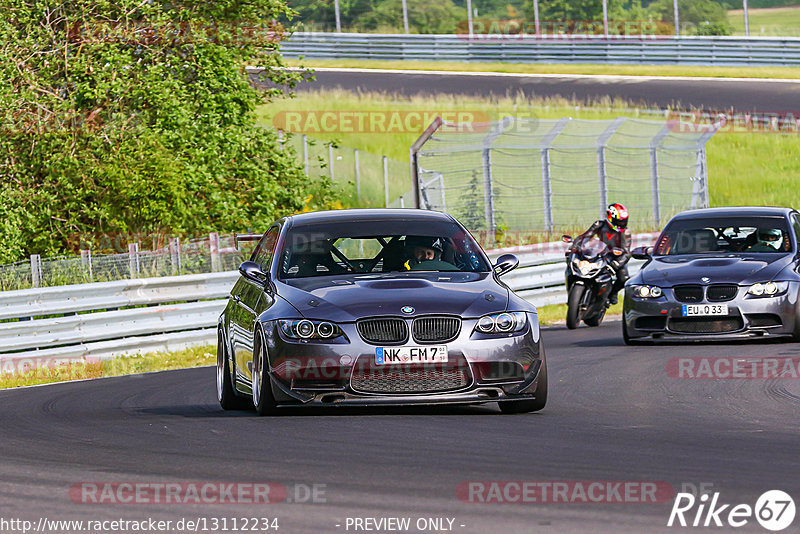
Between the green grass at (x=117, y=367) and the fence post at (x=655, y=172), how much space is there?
13.7 metres

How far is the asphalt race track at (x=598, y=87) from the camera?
4319 cm

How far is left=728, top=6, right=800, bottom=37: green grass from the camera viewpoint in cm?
7169

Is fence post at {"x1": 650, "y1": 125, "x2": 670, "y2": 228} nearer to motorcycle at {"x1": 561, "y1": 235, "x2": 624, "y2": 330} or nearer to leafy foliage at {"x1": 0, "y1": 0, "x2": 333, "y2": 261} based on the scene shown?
leafy foliage at {"x1": 0, "y1": 0, "x2": 333, "y2": 261}

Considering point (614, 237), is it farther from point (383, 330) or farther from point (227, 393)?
point (383, 330)

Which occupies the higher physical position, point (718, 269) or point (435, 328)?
point (435, 328)

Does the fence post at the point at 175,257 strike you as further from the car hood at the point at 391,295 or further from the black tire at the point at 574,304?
the car hood at the point at 391,295

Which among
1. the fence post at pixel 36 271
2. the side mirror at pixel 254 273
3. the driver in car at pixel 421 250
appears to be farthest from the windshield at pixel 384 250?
the fence post at pixel 36 271

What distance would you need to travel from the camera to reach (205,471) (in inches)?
292

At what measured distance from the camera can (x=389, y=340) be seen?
9.34 m

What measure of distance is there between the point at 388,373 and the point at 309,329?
58cm

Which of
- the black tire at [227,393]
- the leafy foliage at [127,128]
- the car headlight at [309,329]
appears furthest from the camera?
the leafy foliage at [127,128]

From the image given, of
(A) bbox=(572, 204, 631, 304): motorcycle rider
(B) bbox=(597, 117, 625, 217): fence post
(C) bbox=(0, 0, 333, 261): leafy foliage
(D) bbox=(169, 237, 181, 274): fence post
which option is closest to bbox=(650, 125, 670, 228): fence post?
(B) bbox=(597, 117, 625, 217): fence post

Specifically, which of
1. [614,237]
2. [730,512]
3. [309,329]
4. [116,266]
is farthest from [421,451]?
[614,237]

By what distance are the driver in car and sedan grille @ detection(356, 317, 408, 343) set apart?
3.93ft
